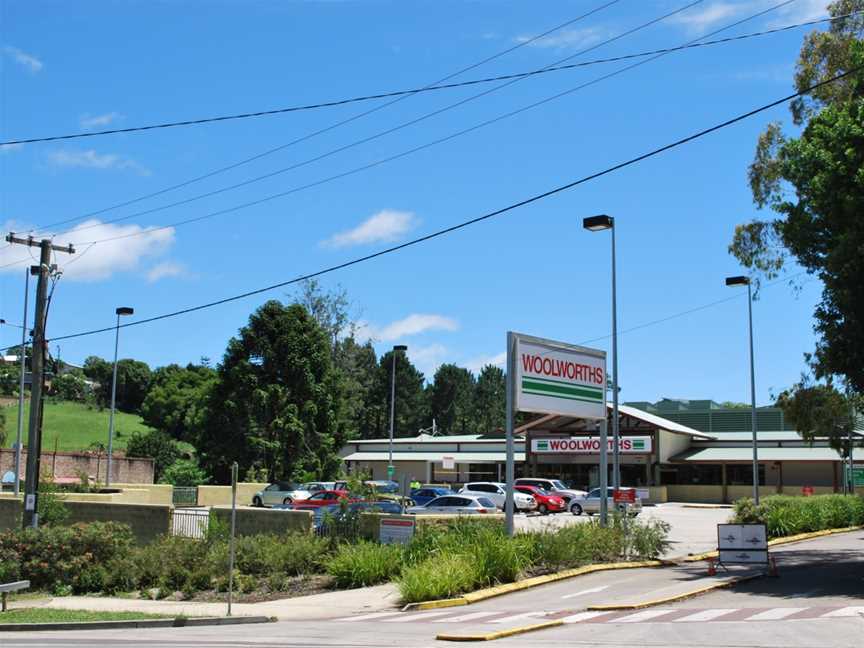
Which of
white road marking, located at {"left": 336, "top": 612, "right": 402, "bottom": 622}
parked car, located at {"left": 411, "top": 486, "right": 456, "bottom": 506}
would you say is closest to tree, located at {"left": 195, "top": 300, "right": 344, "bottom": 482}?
parked car, located at {"left": 411, "top": 486, "right": 456, "bottom": 506}

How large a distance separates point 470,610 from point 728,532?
694 cm

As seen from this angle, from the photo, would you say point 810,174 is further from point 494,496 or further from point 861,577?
point 494,496

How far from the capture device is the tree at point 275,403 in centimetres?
5719

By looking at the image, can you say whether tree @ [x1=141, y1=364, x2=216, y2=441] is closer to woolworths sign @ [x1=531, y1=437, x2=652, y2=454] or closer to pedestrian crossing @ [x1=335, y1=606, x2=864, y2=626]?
woolworths sign @ [x1=531, y1=437, x2=652, y2=454]

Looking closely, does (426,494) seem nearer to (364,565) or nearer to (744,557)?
(364,565)

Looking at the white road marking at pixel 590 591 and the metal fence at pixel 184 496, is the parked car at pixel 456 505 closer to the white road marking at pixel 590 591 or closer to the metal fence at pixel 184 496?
the metal fence at pixel 184 496

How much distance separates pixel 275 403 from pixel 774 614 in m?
45.3

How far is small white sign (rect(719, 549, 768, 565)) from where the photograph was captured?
20438 mm

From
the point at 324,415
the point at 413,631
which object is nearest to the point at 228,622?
the point at 413,631

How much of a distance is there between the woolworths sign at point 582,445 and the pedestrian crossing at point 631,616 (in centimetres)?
4267

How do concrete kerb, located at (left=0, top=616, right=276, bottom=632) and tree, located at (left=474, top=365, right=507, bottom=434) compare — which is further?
tree, located at (left=474, top=365, right=507, bottom=434)

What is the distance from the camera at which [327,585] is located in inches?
817

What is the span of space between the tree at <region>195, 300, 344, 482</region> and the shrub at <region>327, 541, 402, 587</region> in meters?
36.2

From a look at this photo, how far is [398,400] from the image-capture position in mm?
106688
